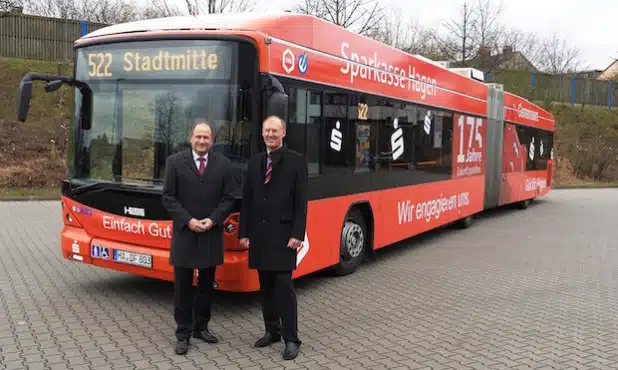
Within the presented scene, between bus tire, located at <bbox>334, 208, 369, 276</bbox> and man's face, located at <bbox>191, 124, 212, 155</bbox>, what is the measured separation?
2831 millimetres

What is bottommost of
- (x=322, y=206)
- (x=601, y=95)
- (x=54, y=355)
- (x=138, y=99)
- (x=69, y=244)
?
(x=54, y=355)

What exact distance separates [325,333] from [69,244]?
281 centimetres

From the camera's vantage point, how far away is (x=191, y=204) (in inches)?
181

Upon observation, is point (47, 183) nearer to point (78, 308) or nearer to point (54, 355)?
point (78, 308)

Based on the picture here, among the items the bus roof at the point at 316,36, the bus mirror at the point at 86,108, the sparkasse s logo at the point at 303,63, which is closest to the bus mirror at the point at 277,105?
the bus roof at the point at 316,36

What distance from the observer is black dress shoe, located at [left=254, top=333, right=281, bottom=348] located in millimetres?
4910

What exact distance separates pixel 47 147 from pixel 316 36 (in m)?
15.3

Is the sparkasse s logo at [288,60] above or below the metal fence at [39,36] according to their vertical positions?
below

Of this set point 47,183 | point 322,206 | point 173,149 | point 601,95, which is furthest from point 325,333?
point 601,95

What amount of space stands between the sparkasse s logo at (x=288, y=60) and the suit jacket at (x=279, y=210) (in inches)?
58.0

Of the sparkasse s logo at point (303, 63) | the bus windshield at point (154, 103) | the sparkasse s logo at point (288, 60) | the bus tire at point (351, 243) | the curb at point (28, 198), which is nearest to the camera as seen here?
the bus windshield at point (154, 103)

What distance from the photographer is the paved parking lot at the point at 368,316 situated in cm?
467

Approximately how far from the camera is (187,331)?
15.6ft

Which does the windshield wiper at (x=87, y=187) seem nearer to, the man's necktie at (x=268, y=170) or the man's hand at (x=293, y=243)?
the man's necktie at (x=268, y=170)
